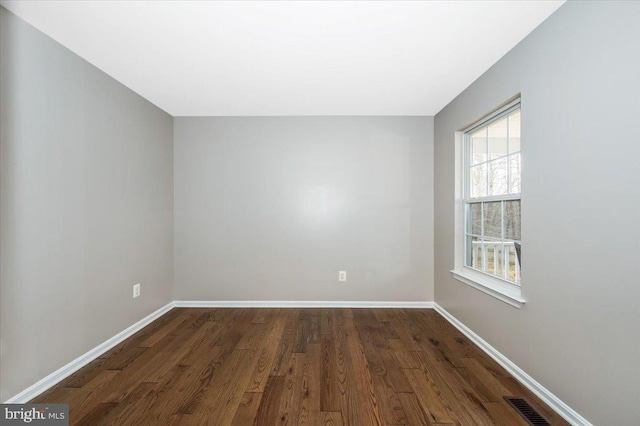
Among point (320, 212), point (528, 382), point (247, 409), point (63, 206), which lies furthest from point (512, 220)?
point (63, 206)

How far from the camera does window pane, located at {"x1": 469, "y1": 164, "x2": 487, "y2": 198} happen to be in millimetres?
2799

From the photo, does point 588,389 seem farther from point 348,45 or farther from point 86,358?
point 86,358

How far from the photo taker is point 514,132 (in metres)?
2.38

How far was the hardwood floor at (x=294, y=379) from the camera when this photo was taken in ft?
5.77

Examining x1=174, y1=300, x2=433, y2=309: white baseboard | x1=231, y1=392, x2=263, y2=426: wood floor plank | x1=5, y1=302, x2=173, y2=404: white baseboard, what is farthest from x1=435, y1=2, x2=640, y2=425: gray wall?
x1=5, y1=302, x2=173, y2=404: white baseboard

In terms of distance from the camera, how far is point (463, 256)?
3.18 meters

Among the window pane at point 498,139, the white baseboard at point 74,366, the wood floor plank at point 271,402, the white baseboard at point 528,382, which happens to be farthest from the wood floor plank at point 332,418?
the window pane at point 498,139

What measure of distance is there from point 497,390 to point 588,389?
1.78 ft

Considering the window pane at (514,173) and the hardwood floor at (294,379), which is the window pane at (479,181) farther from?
the hardwood floor at (294,379)

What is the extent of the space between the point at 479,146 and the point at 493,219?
30.6 inches

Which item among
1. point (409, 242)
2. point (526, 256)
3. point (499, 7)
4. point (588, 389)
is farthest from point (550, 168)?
point (409, 242)

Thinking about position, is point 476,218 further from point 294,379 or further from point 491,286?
point 294,379

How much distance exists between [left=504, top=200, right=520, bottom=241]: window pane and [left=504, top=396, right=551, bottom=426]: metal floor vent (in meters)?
1.11

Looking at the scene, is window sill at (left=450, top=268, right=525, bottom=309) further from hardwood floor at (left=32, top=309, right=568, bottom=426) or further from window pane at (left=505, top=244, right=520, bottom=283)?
hardwood floor at (left=32, top=309, right=568, bottom=426)
